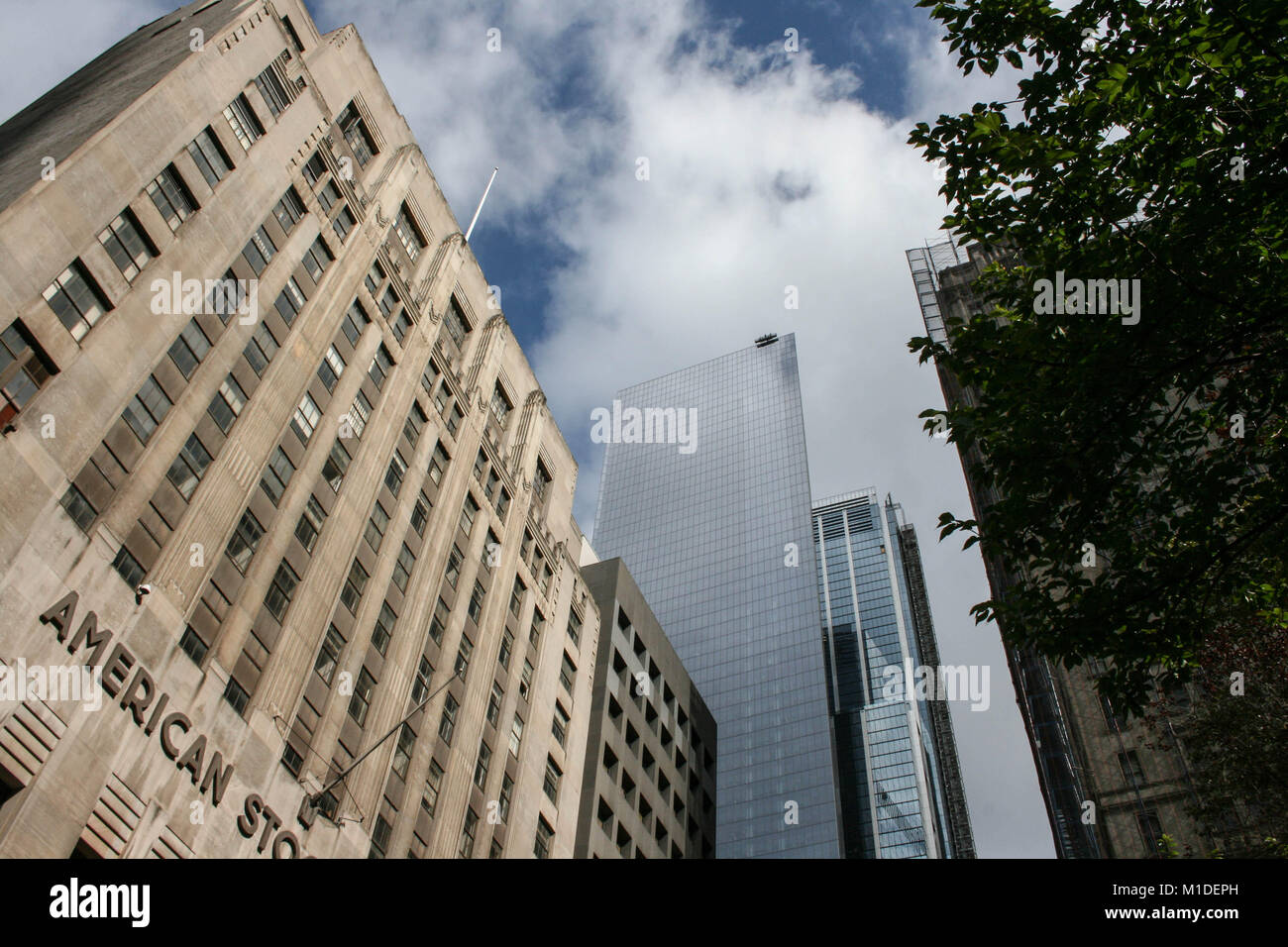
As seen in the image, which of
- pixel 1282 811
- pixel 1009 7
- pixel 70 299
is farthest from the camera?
pixel 70 299

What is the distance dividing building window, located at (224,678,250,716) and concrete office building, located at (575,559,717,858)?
2463cm

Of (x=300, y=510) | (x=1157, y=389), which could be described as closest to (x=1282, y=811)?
(x=1157, y=389)

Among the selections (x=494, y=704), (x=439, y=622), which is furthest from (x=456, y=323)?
(x=494, y=704)

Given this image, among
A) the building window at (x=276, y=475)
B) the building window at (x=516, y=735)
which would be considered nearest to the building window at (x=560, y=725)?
the building window at (x=516, y=735)

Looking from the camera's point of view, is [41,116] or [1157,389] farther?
[41,116]

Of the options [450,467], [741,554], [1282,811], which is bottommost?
[1282,811]

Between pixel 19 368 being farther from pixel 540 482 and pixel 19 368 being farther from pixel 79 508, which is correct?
pixel 540 482

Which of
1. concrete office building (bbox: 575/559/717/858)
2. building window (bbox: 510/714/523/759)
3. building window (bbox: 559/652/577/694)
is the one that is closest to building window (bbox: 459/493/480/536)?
building window (bbox: 510/714/523/759)

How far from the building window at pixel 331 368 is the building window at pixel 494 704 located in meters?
15.9

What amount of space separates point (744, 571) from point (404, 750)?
11592 centimetres

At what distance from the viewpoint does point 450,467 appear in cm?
4534

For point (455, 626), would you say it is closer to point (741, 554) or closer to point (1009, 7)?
point (1009, 7)
